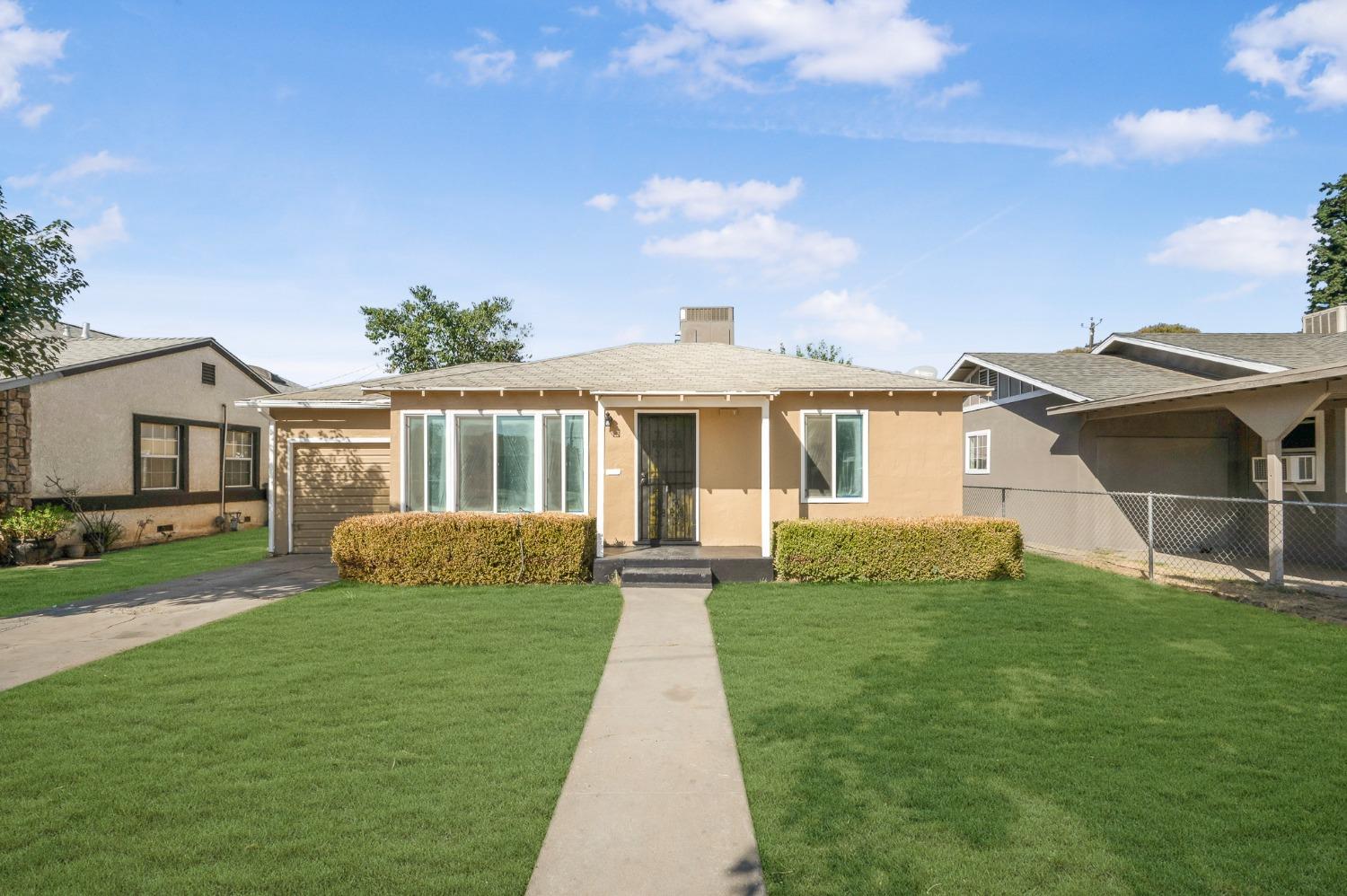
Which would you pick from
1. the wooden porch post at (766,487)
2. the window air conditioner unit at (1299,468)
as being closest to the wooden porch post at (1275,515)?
the window air conditioner unit at (1299,468)

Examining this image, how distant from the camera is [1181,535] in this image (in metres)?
13.5

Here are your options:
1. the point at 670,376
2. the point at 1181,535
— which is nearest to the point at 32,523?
the point at 670,376

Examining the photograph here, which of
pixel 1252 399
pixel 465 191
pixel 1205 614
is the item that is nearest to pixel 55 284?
pixel 465 191

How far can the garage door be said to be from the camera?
1309 centimetres

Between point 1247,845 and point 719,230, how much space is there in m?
24.4

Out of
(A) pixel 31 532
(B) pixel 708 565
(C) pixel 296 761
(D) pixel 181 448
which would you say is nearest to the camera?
(C) pixel 296 761

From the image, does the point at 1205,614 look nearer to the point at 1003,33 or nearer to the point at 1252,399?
the point at 1252,399

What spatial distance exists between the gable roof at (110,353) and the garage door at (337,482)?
15.0 feet

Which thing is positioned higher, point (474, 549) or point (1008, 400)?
point (1008, 400)

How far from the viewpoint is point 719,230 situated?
2536 cm

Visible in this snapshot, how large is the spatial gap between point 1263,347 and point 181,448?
23897mm

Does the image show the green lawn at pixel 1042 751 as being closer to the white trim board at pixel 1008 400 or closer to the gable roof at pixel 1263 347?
the gable roof at pixel 1263 347

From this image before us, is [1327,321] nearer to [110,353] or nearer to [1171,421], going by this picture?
[1171,421]

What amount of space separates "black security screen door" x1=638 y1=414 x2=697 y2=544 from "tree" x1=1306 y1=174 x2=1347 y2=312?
106 feet
